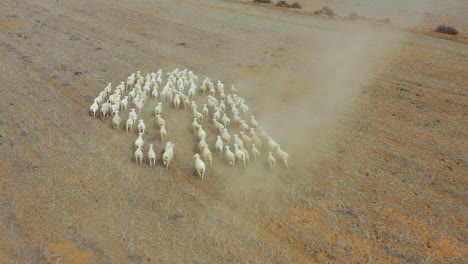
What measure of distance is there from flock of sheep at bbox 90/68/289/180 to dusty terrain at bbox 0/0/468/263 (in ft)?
1.56

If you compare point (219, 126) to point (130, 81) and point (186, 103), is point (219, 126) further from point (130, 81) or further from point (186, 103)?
point (130, 81)

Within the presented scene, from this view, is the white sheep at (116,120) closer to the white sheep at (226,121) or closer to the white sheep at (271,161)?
the white sheep at (226,121)

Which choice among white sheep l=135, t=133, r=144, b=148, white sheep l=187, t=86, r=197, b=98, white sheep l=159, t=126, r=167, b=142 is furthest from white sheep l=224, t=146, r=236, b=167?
white sheep l=187, t=86, r=197, b=98

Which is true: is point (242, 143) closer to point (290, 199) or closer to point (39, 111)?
point (290, 199)

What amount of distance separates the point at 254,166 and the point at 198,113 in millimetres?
3731

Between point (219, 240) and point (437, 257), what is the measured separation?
515 cm

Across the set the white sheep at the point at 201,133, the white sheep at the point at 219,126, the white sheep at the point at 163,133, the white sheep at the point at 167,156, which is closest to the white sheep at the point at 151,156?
the white sheep at the point at 167,156

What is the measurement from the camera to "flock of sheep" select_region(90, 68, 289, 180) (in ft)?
37.6

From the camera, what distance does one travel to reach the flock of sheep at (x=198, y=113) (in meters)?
11.5

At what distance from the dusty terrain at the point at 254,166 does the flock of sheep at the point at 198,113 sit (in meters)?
0.48

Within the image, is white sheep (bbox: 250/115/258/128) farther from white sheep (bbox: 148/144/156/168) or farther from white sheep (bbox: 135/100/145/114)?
white sheep (bbox: 135/100/145/114)

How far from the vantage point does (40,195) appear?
961 centimetres

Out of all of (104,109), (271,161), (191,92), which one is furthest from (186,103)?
(271,161)

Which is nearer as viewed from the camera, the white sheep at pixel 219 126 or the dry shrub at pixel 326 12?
the white sheep at pixel 219 126
